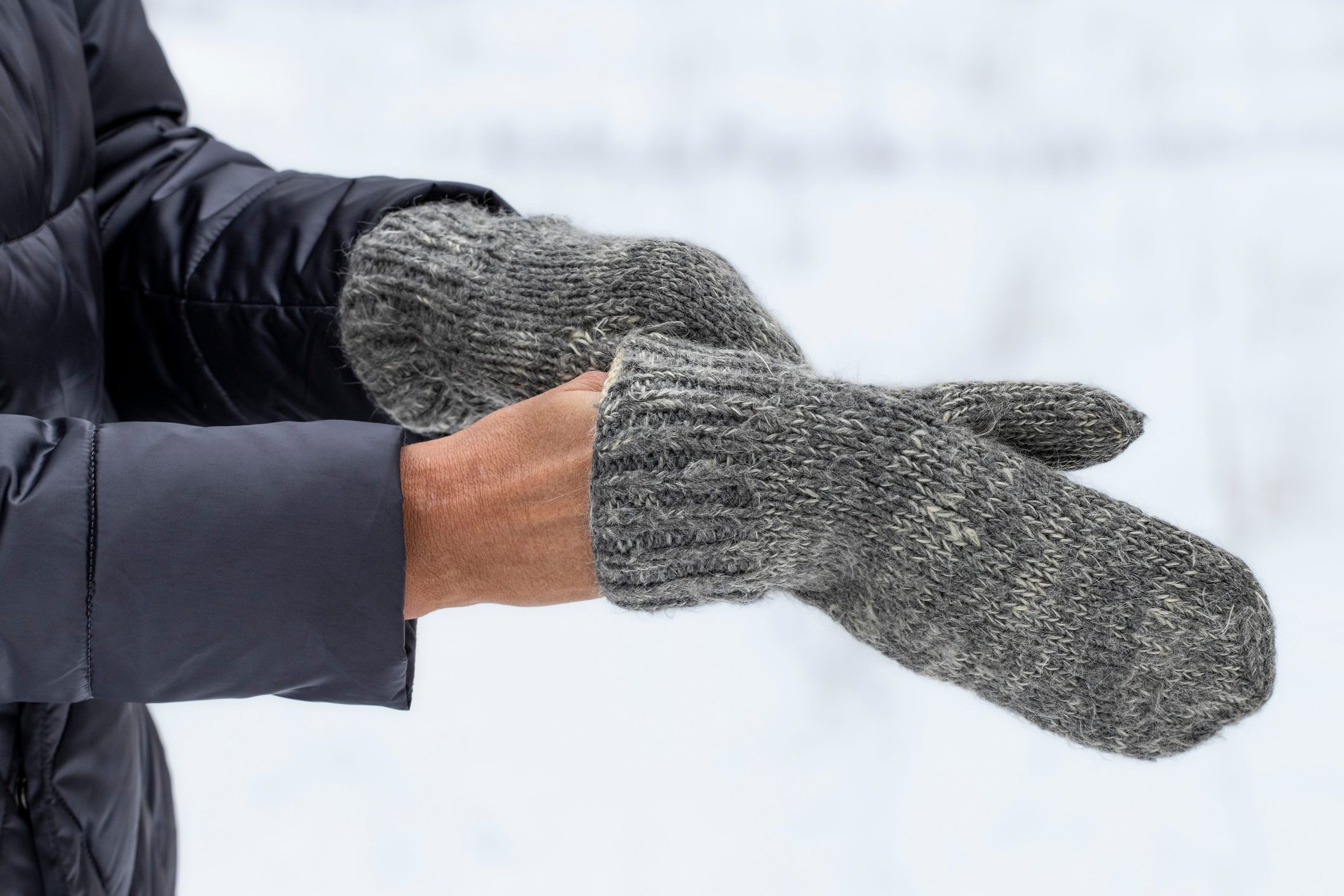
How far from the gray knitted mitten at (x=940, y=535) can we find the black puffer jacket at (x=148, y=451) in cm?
15

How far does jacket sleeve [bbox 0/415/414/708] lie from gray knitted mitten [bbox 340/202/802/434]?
0.23 m

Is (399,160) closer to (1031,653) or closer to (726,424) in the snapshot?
(726,424)

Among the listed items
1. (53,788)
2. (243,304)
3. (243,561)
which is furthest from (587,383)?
(53,788)

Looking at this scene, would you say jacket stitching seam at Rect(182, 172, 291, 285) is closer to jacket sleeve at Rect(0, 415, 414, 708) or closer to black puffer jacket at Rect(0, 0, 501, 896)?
black puffer jacket at Rect(0, 0, 501, 896)

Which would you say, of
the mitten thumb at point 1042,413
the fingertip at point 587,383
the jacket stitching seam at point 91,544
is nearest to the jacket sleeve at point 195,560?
the jacket stitching seam at point 91,544

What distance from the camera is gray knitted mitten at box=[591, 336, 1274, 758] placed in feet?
2.02

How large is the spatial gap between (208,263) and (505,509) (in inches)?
17.2

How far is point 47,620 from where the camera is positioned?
1.71ft

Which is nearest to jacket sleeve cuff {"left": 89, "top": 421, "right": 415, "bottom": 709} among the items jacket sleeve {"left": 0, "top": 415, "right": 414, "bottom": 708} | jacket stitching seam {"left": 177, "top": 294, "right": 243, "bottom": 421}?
jacket sleeve {"left": 0, "top": 415, "right": 414, "bottom": 708}

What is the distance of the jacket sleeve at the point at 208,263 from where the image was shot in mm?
876

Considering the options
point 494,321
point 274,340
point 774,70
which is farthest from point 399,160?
point 494,321

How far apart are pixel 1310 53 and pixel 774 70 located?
0.79m

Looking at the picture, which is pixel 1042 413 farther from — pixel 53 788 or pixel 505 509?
pixel 53 788

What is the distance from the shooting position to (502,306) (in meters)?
0.79
